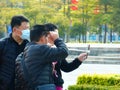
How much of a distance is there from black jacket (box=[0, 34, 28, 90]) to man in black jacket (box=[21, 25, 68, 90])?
1.33 feet

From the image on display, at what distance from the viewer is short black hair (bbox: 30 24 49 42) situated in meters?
3.75

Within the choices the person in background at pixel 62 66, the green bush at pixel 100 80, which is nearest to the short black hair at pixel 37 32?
the person in background at pixel 62 66

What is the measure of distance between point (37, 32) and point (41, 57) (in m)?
0.20

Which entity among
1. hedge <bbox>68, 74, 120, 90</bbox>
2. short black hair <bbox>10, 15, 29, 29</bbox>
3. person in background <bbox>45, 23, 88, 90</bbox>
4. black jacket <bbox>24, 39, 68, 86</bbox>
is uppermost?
short black hair <bbox>10, 15, 29, 29</bbox>

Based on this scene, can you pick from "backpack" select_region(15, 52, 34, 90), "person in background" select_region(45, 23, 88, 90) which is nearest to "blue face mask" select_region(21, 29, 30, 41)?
"backpack" select_region(15, 52, 34, 90)

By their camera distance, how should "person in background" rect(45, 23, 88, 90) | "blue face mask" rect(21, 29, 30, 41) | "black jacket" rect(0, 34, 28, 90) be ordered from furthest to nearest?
1. "person in background" rect(45, 23, 88, 90)
2. "black jacket" rect(0, 34, 28, 90)
3. "blue face mask" rect(21, 29, 30, 41)

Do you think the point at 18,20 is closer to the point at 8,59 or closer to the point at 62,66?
the point at 8,59

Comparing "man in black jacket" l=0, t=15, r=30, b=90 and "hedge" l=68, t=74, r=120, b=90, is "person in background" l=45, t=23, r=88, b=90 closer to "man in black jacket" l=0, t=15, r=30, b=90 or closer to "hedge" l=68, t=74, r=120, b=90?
"man in black jacket" l=0, t=15, r=30, b=90

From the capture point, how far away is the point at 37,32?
375 centimetres

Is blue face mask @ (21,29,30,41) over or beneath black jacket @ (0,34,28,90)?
over

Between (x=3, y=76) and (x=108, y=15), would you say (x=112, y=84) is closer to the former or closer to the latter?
(x=3, y=76)

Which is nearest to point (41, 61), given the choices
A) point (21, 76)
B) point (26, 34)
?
point (21, 76)

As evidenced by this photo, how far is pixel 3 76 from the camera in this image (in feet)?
13.5

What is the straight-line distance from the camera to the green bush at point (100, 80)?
7.15m
